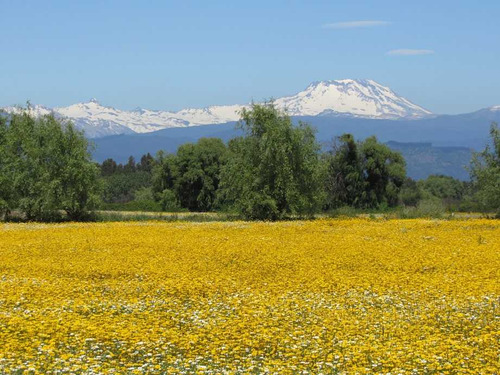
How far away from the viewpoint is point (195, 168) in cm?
9588

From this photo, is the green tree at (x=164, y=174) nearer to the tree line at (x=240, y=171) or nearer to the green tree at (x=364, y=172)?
the green tree at (x=364, y=172)

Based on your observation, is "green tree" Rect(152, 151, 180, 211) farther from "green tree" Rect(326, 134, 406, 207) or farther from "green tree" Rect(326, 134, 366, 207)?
"green tree" Rect(326, 134, 406, 207)

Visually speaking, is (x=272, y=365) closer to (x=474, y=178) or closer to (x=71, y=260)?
(x=71, y=260)

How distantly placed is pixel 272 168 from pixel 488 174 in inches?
650

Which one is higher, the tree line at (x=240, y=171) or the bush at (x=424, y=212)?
the tree line at (x=240, y=171)

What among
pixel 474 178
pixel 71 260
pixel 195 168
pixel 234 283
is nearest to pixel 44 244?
pixel 71 260

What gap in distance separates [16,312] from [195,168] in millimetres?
81549

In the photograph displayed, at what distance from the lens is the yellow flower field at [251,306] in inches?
434

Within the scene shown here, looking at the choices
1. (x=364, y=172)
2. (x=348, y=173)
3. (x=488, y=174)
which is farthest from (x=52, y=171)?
(x=364, y=172)

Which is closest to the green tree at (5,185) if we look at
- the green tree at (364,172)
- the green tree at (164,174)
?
the green tree at (164,174)

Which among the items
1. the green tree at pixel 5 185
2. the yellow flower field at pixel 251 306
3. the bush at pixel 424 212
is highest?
the green tree at pixel 5 185

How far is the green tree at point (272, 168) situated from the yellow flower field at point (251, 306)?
1614 centimetres

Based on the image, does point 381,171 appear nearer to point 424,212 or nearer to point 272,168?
point 424,212

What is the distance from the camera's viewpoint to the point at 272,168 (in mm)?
45594
